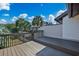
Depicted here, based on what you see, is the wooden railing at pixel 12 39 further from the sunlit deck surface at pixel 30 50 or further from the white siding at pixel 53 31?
the white siding at pixel 53 31

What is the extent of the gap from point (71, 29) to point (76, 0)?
2.69m

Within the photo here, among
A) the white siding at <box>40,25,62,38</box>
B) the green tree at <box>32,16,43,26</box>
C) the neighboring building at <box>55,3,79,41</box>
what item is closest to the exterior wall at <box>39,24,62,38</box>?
the white siding at <box>40,25,62,38</box>

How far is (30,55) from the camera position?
441cm

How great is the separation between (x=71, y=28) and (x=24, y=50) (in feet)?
7.87

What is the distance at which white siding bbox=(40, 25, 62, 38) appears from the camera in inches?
232

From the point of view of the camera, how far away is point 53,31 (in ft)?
20.6

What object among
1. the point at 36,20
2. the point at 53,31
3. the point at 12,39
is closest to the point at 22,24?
the point at 36,20

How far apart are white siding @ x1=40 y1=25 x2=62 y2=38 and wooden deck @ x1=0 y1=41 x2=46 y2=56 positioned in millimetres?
756

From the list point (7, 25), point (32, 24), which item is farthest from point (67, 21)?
point (7, 25)

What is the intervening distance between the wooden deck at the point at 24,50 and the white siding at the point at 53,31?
76 centimetres

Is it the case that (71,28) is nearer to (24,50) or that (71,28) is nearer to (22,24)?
(22,24)

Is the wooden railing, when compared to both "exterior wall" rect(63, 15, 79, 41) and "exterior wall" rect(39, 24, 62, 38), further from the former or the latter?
"exterior wall" rect(63, 15, 79, 41)

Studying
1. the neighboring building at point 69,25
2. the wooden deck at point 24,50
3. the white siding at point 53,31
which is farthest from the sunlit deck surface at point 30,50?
the neighboring building at point 69,25

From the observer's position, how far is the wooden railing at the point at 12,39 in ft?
16.8
